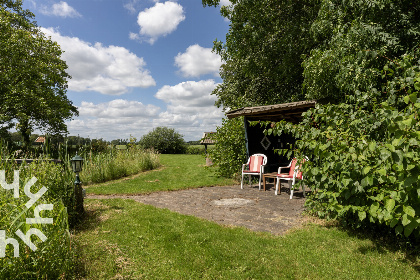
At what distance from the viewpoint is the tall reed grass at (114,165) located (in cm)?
997

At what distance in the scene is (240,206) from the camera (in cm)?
562

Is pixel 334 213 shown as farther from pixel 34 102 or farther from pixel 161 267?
pixel 34 102

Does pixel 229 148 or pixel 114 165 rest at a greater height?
pixel 229 148

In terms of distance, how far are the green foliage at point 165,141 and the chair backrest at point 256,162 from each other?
2926cm

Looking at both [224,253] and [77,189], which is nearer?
[224,253]

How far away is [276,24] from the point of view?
10211 millimetres

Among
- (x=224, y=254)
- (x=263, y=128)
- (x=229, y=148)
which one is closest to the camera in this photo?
(x=224, y=254)

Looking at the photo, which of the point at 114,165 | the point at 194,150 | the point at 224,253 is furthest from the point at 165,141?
the point at 224,253

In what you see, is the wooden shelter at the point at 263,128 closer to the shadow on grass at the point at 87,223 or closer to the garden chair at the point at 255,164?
the garden chair at the point at 255,164

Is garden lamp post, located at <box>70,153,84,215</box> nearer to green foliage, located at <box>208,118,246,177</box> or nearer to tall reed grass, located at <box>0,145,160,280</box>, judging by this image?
tall reed grass, located at <box>0,145,160,280</box>

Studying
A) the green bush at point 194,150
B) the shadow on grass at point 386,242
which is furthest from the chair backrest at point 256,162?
the green bush at point 194,150

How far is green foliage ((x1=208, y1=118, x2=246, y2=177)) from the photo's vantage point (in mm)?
9328

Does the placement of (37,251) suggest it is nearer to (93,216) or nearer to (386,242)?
(93,216)

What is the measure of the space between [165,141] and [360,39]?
3316 centimetres
